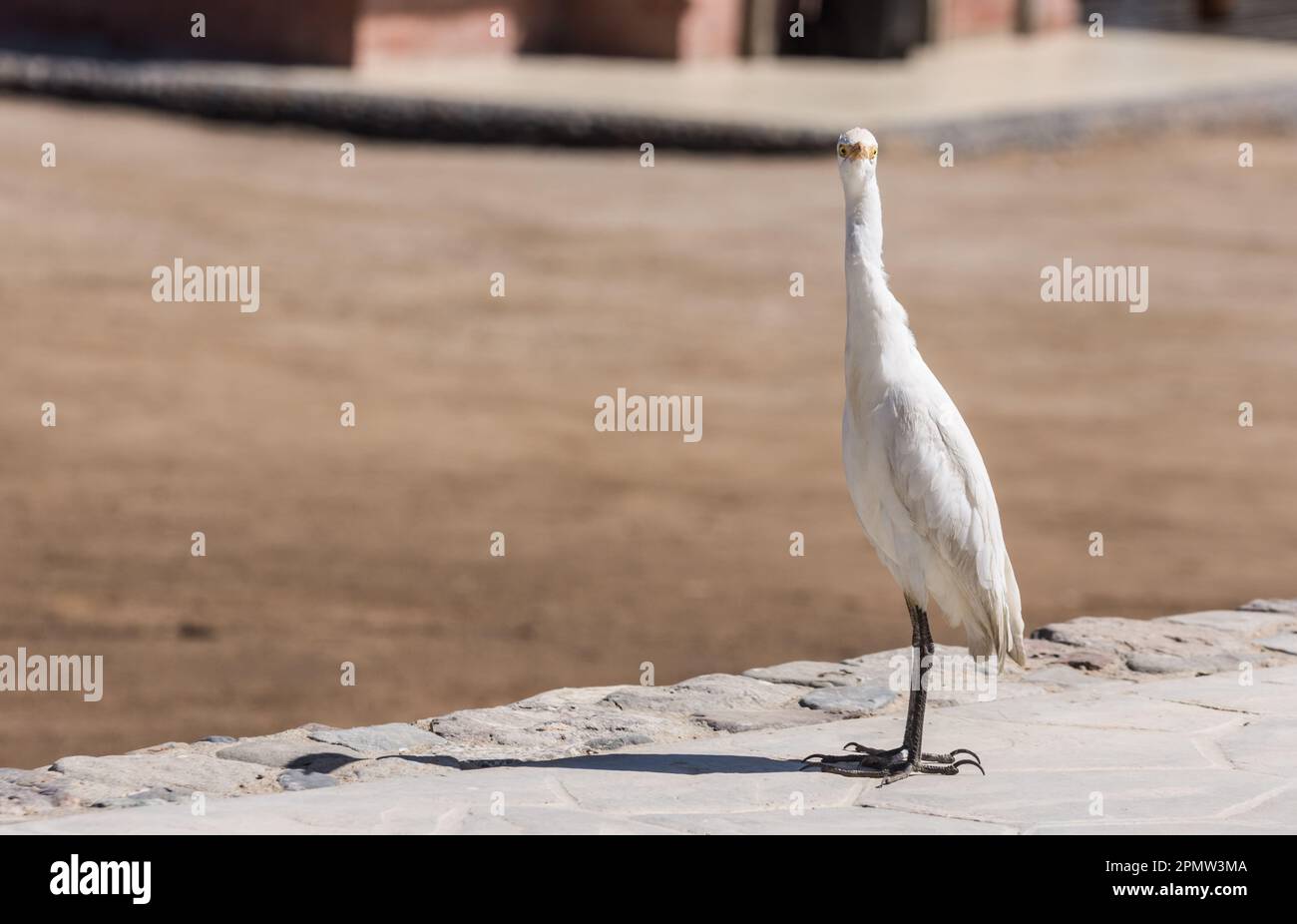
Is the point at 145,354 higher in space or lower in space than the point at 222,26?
lower

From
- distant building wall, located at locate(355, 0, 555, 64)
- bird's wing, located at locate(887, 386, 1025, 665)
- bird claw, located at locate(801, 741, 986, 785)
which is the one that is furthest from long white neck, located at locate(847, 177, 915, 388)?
distant building wall, located at locate(355, 0, 555, 64)

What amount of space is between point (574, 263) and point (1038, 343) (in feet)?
14.1

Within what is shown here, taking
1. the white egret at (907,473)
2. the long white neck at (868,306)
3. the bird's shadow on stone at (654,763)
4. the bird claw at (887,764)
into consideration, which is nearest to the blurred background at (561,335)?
the bird's shadow on stone at (654,763)

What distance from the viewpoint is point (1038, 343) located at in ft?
47.9

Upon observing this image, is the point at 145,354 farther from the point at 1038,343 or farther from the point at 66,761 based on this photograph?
the point at 66,761

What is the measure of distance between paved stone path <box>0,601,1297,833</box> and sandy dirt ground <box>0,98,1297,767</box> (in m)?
2.17

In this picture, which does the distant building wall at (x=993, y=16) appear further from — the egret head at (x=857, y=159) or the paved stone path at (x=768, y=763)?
the egret head at (x=857, y=159)

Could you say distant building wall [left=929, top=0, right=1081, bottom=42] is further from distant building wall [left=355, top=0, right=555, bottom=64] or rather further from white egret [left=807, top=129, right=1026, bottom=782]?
white egret [left=807, top=129, right=1026, bottom=782]

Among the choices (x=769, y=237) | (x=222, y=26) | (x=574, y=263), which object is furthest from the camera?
(x=222, y=26)

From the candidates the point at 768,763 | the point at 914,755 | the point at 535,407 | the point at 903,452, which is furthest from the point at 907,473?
the point at 535,407

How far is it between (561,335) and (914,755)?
31.9 ft

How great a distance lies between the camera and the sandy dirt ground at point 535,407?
852 centimetres

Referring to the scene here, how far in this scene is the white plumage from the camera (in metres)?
4.75
